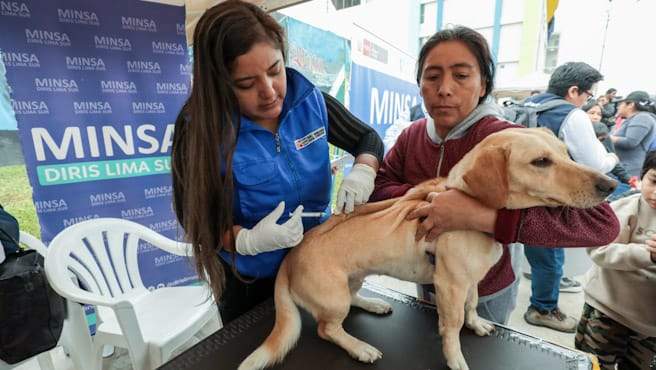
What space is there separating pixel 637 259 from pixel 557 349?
2.19 ft

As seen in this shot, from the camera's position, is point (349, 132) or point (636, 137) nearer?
point (349, 132)

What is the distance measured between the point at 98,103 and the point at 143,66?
0.42 m

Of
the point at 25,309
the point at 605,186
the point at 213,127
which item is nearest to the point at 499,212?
the point at 605,186

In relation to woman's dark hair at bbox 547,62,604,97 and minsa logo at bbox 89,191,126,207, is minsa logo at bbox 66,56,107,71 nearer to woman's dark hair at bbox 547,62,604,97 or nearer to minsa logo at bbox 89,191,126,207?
minsa logo at bbox 89,191,126,207

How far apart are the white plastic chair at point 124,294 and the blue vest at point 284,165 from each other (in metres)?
0.79

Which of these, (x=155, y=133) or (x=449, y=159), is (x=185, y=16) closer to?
(x=155, y=133)

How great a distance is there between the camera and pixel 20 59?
6.25 ft

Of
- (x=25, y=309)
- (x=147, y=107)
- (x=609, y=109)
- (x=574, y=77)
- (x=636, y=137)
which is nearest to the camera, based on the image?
(x=25, y=309)

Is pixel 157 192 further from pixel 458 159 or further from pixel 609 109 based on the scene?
pixel 609 109

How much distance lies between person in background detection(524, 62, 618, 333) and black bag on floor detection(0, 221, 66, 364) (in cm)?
272

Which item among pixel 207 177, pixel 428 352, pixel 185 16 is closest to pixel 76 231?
pixel 207 177

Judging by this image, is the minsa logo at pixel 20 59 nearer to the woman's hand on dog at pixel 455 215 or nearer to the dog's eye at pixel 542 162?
the woman's hand on dog at pixel 455 215

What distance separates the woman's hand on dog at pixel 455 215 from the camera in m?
0.85

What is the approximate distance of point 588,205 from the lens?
76cm
